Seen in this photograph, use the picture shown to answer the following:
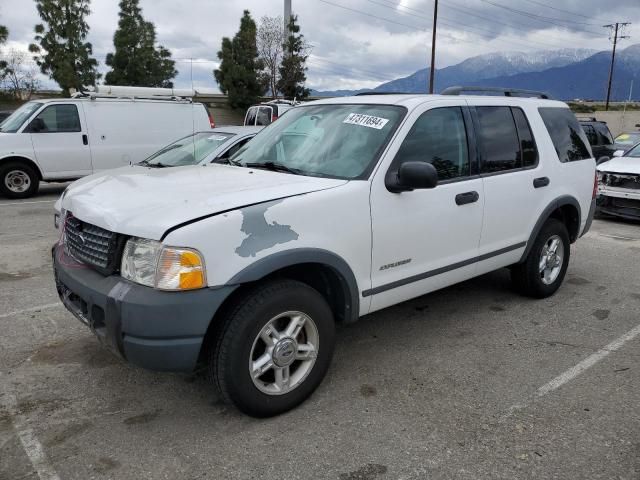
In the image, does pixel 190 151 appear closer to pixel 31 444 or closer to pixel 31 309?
pixel 31 309

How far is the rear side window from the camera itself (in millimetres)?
4844

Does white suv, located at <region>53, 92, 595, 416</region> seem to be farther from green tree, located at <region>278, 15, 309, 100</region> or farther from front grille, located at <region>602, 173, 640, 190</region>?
green tree, located at <region>278, 15, 309, 100</region>

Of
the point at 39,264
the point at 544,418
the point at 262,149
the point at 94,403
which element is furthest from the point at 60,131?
the point at 544,418

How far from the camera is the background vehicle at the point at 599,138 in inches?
549

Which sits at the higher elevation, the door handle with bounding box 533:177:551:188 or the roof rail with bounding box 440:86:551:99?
the roof rail with bounding box 440:86:551:99

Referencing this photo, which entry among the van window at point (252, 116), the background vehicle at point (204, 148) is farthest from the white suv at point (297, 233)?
the van window at point (252, 116)

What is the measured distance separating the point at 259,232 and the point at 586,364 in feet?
8.40

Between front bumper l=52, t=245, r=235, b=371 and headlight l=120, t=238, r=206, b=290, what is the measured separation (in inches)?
1.5

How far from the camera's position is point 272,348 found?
2.88 metres

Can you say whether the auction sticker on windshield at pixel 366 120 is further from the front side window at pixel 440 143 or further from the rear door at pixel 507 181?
the rear door at pixel 507 181

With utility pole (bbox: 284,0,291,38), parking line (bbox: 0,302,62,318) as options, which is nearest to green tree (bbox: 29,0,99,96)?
utility pole (bbox: 284,0,291,38)

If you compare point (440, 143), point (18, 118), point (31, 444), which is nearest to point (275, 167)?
point (440, 143)

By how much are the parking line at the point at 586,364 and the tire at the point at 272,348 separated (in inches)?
56.3

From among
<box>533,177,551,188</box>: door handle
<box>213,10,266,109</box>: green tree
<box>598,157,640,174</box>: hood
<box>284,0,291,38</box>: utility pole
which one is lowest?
<box>598,157,640,174</box>: hood
